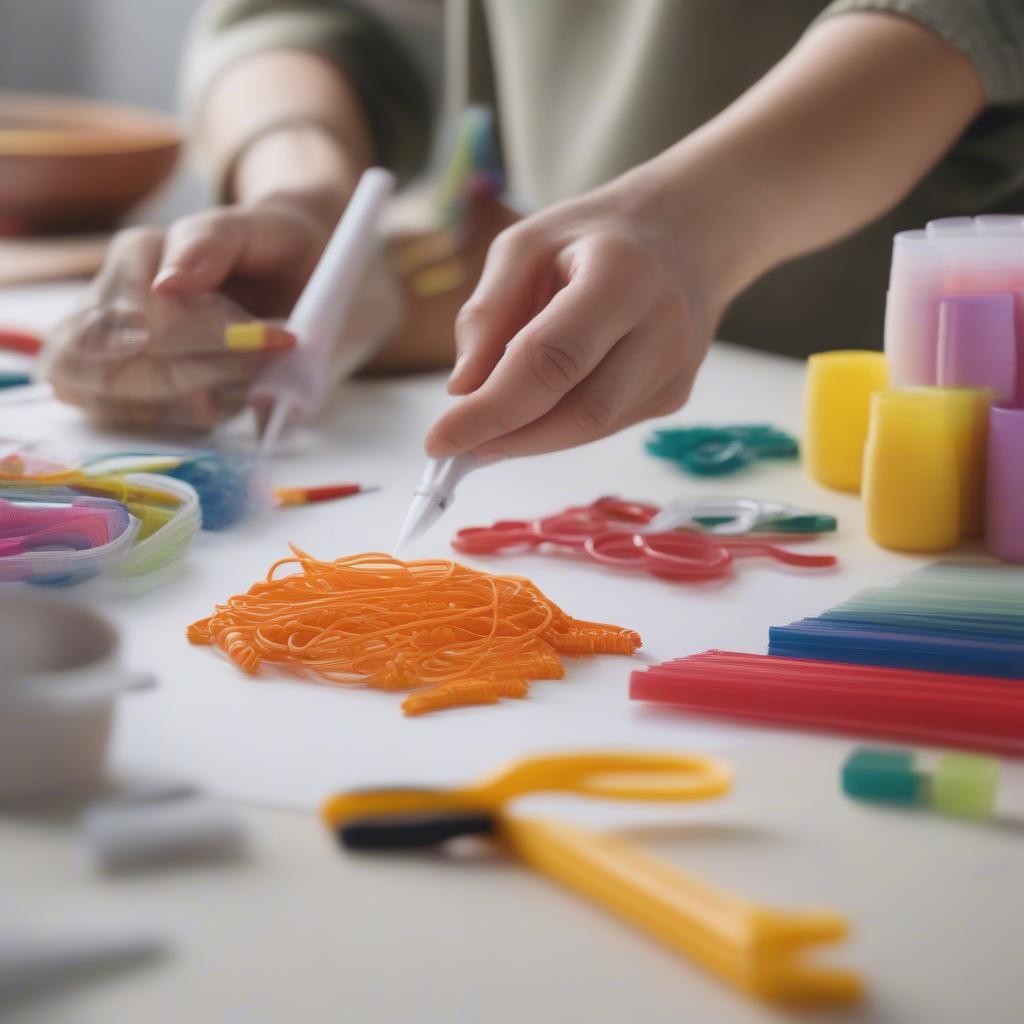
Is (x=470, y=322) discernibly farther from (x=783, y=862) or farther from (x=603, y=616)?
(x=783, y=862)

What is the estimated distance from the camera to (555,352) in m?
0.64

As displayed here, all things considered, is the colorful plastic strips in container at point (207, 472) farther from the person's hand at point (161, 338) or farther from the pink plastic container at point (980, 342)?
the pink plastic container at point (980, 342)

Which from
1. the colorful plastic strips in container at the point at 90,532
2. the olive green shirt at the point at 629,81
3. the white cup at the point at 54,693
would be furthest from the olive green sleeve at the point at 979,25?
the white cup at the point at 54,693

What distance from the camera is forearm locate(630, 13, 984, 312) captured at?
783 mm

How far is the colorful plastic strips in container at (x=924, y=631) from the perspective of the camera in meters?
0.54

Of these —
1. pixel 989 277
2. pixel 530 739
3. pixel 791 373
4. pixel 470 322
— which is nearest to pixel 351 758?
pixel 530 739

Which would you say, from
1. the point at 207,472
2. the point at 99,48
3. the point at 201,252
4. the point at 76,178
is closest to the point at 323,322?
the point at 201,252

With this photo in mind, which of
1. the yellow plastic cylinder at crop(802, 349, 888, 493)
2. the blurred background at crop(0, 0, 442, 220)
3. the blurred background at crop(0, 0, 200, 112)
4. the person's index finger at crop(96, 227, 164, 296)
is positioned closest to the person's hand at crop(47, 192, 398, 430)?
the person's index finger at crop(96, 227, 164, 296)

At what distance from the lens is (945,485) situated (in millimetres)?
693

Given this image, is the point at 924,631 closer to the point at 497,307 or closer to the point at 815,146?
the point at 497,307

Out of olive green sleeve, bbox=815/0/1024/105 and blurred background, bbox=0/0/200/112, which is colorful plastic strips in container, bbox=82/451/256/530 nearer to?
olive green sleeve, bbox=815/0/1024/105

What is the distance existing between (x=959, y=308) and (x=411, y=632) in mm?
340

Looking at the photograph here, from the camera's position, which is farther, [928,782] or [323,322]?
[323,322]

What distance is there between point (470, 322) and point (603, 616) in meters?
0.17
